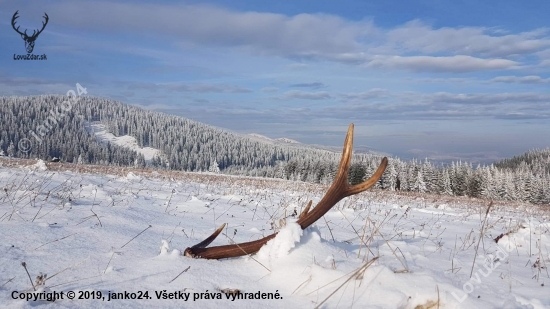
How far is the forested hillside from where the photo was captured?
70.0 m

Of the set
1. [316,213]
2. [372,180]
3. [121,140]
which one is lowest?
[316,213]

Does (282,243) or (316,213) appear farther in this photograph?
(316,213)

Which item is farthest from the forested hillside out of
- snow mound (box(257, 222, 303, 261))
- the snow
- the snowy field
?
snow mound (box(257, 222, 303, 261))

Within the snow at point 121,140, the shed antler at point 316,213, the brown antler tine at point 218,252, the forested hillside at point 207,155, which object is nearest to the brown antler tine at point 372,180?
the shed antler at point 316,213

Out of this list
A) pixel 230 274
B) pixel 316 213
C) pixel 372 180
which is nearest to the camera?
pixel 230 274

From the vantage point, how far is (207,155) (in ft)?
416

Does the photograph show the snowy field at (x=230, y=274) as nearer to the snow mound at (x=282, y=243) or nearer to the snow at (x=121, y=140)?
the snow mound at (x=282, y=243)

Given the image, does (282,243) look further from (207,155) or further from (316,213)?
(207,155)

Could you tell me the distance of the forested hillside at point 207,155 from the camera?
230 feet

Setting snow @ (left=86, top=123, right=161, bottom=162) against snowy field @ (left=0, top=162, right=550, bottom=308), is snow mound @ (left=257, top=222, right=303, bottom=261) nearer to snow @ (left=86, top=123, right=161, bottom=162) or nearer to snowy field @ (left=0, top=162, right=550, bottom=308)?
snowy field @ (left=0, top=162, right=550, bottom=308)

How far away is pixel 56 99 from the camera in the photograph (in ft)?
471

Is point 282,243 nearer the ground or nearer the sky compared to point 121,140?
nearer the ground

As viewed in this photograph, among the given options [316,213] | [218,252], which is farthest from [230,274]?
[316,213]

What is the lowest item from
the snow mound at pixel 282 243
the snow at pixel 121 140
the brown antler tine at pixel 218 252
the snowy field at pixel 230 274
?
the snowy field at pixel 230 274
